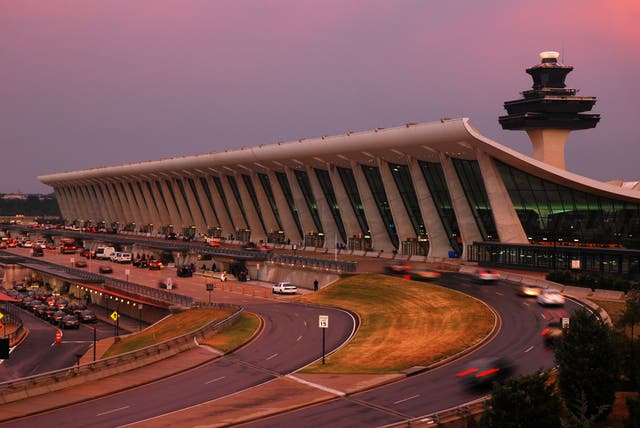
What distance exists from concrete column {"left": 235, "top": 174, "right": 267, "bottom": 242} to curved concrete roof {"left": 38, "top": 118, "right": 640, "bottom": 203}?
9.92 ft

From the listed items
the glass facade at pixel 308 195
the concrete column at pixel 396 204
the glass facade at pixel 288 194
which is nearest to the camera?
the concrete column at pixel 396 204

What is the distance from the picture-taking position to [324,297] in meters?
64.4

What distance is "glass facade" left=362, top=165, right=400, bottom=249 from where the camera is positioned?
319ft

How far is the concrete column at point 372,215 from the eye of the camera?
3824 inches

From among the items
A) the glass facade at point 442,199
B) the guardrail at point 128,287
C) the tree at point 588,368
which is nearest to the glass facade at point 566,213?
the glass facade at point 442,199

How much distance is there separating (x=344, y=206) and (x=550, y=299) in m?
53.7

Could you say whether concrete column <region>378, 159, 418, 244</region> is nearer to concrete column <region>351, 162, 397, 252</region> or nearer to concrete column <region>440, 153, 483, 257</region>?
concrete column <region>351, 162, 397, 252</region>

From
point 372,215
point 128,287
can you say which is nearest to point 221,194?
point 372,215

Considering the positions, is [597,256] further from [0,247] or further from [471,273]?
[0,247]

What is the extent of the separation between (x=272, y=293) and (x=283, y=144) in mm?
35872

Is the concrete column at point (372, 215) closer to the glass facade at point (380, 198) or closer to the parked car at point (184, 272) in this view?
the glass facade at point (380, 198)

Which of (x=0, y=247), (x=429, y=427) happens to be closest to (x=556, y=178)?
(x=429, y=427)

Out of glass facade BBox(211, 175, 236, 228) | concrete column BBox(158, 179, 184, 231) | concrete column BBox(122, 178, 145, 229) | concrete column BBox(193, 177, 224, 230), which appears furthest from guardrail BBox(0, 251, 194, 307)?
concrete column BBox(122, 178, 145, 229)

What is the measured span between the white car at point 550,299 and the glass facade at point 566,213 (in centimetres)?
2586
